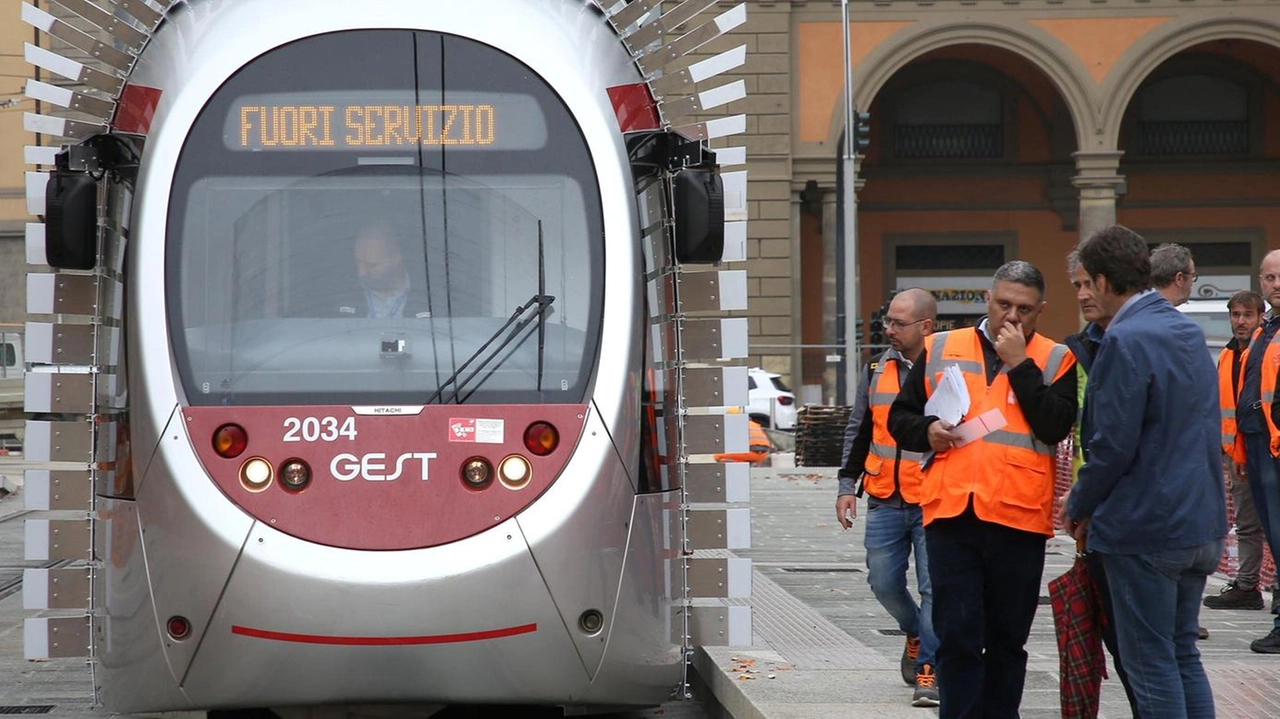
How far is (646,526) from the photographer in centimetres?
644

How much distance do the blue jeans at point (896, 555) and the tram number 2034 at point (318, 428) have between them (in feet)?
7.10

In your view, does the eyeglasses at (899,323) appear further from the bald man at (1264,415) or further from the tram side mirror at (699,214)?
the bald man at (1264,415)

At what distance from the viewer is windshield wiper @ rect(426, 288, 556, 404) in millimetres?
6281

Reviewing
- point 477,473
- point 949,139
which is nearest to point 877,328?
point 949,139

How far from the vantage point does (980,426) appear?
18.9 ft

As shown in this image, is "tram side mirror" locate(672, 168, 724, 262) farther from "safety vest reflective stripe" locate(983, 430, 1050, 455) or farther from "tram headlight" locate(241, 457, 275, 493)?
"tram headlight" locate(241, 457, 275, 493)

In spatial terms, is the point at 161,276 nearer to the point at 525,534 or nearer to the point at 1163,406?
the point at 525,534

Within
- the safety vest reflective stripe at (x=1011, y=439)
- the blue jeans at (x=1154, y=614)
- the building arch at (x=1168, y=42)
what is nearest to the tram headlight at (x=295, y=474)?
the safety vest reflective stripe at (x=1011, y=439)

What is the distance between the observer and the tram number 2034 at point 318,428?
6156mm

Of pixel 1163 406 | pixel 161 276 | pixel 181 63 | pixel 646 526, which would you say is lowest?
pixel 646 526

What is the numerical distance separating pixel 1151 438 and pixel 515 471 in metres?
2.14

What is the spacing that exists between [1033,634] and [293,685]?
4575 mm

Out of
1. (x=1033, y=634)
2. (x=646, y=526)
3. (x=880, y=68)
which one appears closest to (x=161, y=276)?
(x=646, y=526)

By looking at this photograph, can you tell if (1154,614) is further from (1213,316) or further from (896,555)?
(1213,316)
